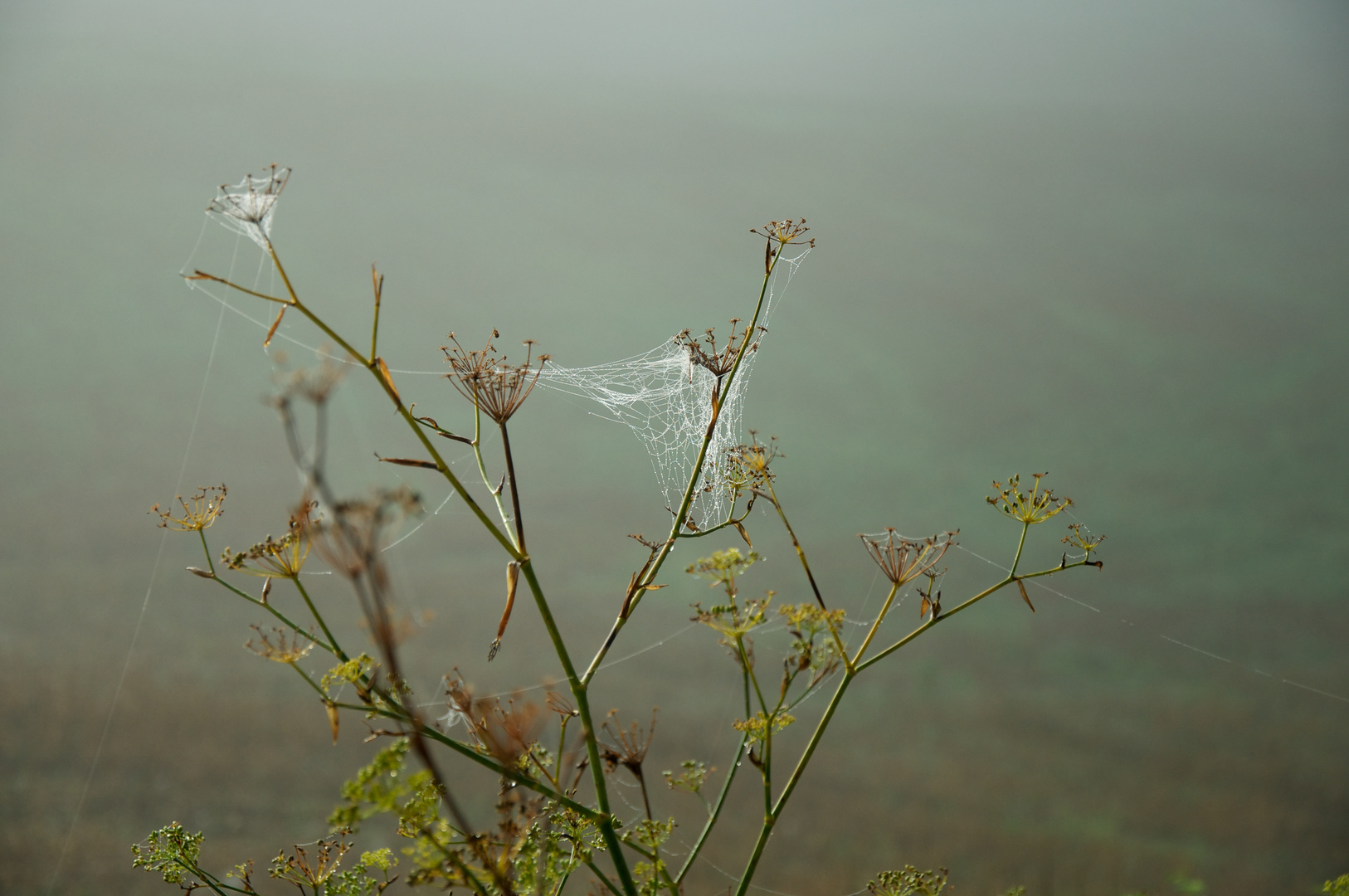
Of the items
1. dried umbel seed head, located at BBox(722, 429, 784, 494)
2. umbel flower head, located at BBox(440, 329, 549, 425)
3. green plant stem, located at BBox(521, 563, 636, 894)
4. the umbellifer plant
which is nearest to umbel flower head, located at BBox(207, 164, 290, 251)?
the umbellifer plant

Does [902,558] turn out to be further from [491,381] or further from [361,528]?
[361,528]

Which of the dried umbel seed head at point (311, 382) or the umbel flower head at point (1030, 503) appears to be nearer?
the dried umbel seed head at point (311, 382)

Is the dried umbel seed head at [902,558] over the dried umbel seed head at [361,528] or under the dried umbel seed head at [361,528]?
over

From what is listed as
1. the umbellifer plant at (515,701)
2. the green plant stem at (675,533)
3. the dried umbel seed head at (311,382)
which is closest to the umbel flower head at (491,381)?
the umbellifer plant at (515,701)

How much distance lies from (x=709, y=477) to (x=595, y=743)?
0.31 meters

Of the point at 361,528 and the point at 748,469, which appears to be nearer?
the point at 361,528

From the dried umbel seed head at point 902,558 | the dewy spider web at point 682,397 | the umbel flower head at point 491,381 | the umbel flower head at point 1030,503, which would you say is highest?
the dewy spider web at point 682,397

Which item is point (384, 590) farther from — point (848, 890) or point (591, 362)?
point (591, 362)

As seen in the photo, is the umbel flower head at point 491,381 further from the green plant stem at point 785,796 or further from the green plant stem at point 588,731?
the green plant stem at point 785,796

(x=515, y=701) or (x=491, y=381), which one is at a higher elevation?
(x=491, y=381)

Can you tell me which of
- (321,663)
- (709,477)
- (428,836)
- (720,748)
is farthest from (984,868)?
(428,836)

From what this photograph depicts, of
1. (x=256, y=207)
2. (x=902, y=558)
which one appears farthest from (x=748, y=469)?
(x=256, y=207)

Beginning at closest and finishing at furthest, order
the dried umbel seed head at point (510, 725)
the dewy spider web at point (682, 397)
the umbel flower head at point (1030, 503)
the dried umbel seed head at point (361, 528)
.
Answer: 1. the dried umbel seed head at point (361, 528)
2. the dried umbel seed head at point (510, 725)
3. the umbel flower head at point (1030, 503)
4. the dewy spider web at point (682, 397)

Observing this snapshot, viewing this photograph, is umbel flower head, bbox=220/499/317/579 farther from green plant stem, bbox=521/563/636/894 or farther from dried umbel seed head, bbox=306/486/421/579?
dried umbel seed head, bbox=306/486/421/579
